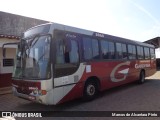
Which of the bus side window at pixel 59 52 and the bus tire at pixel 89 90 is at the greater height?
the bus side window at pixel 59 52

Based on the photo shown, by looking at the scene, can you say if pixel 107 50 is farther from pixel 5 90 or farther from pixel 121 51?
pixel 5 90

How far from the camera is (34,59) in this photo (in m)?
6.27

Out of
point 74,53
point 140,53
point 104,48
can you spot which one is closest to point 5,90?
point 74,53

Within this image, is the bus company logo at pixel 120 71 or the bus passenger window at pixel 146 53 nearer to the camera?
the bus company logo at pixel 120 71

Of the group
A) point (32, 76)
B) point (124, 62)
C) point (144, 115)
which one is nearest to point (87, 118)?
point (144, 115)

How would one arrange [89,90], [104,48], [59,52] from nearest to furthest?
[59,52] → [89,90] → [104,48]

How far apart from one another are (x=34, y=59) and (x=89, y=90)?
9.30 ft

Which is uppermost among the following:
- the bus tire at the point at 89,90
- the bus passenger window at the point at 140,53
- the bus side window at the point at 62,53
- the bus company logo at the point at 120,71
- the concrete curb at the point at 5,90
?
the bus passenger window at the point at 140,53

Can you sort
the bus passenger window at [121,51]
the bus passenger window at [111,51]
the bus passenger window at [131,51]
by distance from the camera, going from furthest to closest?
the bus passenger window at [131,51] < the bus passenger window at [121,51] < the bus passenger window at [111,51]

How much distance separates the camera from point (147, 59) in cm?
1381

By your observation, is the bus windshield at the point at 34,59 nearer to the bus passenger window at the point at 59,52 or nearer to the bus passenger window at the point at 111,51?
the bus passenger window at the point at 59,52

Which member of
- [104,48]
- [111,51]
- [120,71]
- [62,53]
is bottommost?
[120,71]

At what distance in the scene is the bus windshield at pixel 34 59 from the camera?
6.03m

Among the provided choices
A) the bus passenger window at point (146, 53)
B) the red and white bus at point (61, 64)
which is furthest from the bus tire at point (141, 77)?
the red and white bus at point (61, 64)
